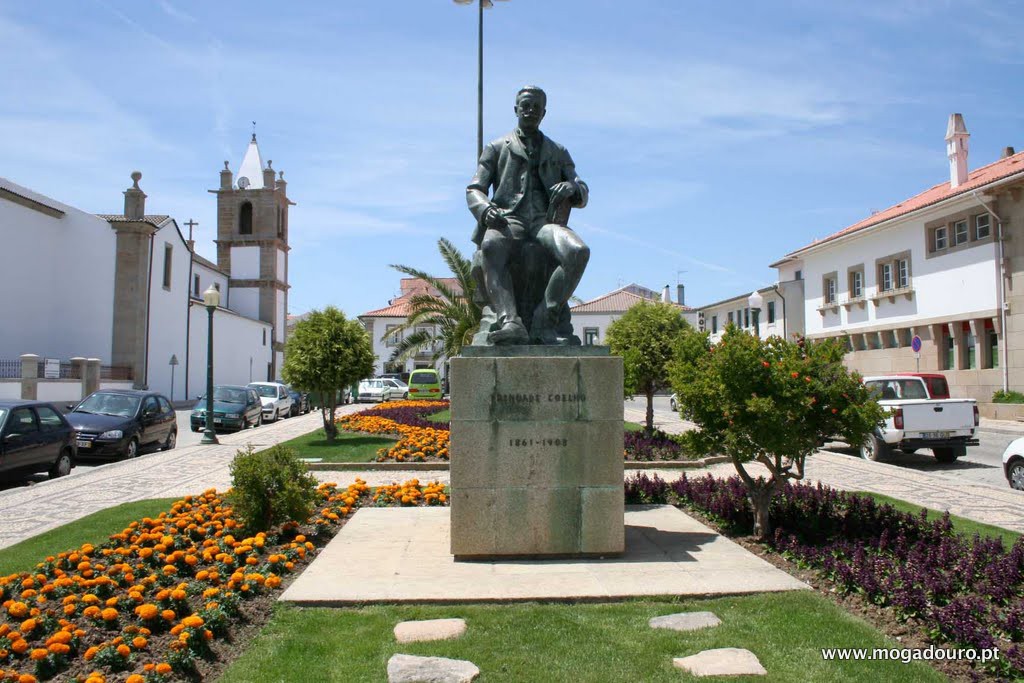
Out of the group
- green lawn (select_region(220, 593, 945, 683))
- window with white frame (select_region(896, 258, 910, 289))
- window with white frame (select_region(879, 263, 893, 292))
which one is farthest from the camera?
window with white frame (select_region(879, 263, 893, 292))

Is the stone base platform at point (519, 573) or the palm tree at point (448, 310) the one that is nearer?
the stone base platform at point (519, 573)

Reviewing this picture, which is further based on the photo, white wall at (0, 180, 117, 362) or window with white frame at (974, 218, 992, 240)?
white wall at (0, 180, 117, 362)

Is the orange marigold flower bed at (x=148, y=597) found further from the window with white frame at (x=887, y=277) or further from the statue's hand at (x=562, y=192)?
the window with white frame at (x=887, y=277)

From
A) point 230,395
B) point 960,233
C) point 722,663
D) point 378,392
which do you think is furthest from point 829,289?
point 722,663

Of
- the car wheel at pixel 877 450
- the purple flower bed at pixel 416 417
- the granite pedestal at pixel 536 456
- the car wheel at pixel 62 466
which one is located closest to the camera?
the granite pedestal at pixel 536 456

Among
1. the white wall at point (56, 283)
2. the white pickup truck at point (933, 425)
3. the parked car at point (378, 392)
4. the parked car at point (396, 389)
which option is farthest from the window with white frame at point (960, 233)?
the white wall at point (56, 283)

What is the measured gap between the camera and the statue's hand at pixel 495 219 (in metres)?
6.54

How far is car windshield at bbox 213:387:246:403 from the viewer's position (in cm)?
2536

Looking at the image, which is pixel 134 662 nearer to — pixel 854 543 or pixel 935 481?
pixel 854 543

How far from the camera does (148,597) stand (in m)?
5.12

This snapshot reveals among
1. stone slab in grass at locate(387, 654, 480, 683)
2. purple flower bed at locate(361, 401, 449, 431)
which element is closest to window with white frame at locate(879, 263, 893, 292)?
purple flower bed at locate(361, 401, 449, 431)

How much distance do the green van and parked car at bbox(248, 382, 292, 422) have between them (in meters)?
8.65

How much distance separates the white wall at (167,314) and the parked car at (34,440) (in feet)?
89.6

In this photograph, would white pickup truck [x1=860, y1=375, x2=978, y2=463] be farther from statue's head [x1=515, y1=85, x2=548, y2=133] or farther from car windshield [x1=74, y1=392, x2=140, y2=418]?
car windshield [x1=74, y1=392, x2=140, y2=418]
